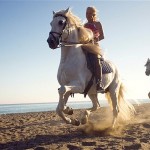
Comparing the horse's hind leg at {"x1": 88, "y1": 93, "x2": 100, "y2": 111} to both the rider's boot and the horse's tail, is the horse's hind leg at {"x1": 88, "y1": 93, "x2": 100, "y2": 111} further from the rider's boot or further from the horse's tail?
the rider's boot

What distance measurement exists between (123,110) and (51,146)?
15.4 feet

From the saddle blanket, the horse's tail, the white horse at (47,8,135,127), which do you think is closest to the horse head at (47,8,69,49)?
the white horse at (47,8,135,127)

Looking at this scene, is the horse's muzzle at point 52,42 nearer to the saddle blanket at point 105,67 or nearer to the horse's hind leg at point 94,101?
the saddle blanket at point 105,67

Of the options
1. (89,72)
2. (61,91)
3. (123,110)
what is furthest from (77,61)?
(123,110)

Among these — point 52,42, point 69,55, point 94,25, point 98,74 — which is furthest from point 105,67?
point 52,42

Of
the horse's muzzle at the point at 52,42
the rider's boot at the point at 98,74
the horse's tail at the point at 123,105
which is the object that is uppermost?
the horse's muzzle at the point at 52,42

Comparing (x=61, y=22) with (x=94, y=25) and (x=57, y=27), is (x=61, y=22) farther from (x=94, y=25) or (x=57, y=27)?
(x=94, y=25)

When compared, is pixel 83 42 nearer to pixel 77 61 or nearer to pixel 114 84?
pixel 77 61

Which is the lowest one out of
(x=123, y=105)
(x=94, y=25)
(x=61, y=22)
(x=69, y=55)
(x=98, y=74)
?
(x=123, y=105)

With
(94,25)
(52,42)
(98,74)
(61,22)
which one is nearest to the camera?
(52,42)

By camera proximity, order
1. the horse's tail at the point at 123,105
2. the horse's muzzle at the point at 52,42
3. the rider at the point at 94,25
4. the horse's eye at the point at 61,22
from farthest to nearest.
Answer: the horse's tail at the point at 123,105 < the rider at the point at 94,25 < the horse's eye at the point at 61,22 < the horse's muzzle at the point at 52,42

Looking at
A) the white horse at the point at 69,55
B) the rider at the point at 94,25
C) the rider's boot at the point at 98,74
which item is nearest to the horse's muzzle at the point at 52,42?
the white horse at the point at 69,55

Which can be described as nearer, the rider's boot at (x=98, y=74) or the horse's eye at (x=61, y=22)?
the horse's eye at (x=61, y=22)

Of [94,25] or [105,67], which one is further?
[94,25]
